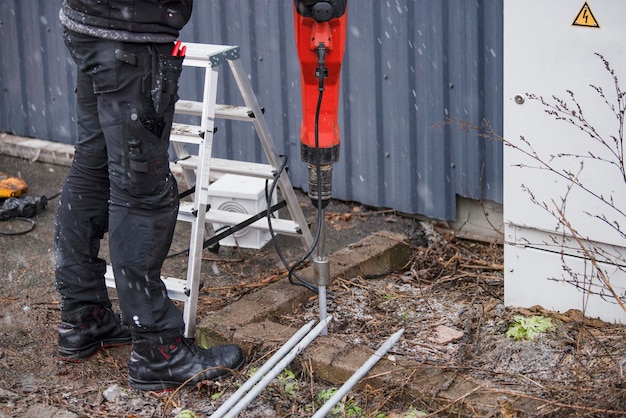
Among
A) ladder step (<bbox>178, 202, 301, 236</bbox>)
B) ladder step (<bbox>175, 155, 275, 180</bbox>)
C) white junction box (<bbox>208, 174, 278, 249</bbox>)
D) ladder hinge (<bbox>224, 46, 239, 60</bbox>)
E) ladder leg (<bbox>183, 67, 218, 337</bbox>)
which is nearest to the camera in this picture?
ladder leg (<bbox>183, 67, 218, 337</bbox>)

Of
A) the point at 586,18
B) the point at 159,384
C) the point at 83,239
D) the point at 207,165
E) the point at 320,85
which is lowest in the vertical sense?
the point at 159,384

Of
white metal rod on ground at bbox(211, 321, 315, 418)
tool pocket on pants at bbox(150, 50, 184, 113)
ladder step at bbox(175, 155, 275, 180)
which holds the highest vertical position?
tool pocket on pants at bbox(150, 50, 184, 113)

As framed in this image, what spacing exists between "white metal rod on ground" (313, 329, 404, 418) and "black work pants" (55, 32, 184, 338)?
2.80ft

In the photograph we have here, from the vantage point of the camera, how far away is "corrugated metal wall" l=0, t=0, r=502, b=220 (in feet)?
18.3

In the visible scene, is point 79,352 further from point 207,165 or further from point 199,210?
point 207,165

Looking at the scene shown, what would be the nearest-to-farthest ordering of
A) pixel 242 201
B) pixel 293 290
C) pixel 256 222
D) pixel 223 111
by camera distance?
pixel 293 290, pixel 223 111, pixel 256 222, pixel 242 201

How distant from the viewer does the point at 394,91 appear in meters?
5.96

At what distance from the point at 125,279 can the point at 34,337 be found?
0.91 metres

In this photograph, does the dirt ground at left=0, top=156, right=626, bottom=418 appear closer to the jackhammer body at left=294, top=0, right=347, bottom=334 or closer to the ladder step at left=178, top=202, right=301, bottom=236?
the ladder step at left=178, top=202, right=301, bottom=236

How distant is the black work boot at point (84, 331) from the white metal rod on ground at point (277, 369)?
36.8 inches

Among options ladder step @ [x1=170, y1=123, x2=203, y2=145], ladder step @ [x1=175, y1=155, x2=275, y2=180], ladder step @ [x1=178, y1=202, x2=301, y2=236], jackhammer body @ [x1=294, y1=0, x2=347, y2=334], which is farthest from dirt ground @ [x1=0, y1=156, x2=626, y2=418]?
ladder step @ [x1=170, y1=123, x2=203, y2=145]

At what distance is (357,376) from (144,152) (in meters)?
1.26

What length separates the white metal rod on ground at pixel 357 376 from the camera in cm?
379

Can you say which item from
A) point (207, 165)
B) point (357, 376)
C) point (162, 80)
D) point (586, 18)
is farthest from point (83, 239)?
point (586, 18)
